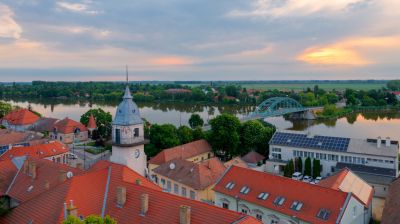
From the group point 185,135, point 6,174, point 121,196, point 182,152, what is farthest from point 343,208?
point 185,135

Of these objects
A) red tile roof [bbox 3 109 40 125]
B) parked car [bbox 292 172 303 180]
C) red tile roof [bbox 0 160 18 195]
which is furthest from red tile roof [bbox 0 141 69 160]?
red tile roof [bbox 3 109 40 125]

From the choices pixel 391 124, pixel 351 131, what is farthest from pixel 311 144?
pixel 391 124

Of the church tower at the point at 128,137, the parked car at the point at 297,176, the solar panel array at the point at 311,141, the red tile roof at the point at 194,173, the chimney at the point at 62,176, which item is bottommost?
the parked car at the point at 297,176

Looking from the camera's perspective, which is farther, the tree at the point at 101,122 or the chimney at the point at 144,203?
the tree at the point at 101,122

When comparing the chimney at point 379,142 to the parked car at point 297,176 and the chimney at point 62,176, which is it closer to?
the parked car at point 297,176

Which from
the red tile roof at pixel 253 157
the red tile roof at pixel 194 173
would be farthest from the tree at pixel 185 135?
the red tile roof at pixel 194 173

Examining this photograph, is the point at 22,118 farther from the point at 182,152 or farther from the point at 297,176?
the point at 297,176
